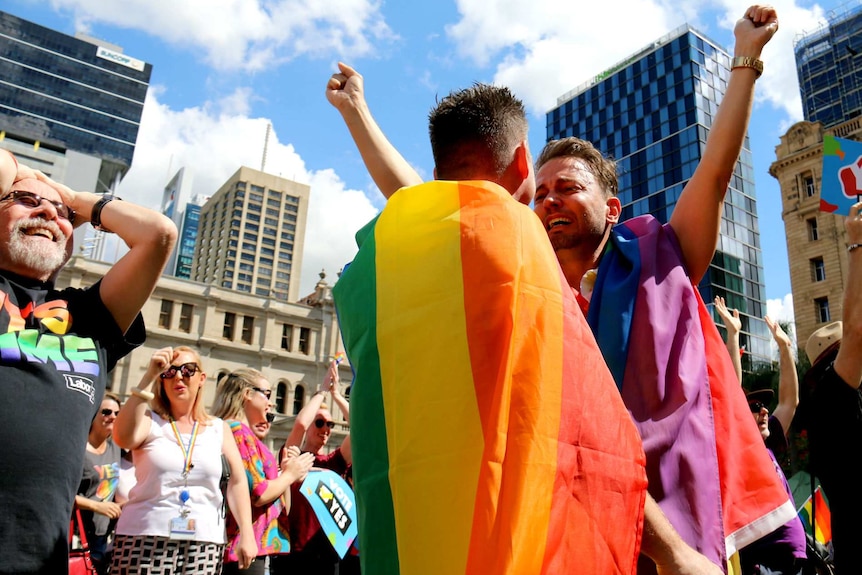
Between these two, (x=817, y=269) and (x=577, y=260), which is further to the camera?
(x=817, y=269)

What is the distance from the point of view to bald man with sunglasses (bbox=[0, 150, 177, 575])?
225cm

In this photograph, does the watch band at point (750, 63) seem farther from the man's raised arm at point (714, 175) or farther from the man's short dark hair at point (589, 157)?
the man's short dark hair at point (589, 157)

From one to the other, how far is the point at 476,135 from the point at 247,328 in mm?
51211

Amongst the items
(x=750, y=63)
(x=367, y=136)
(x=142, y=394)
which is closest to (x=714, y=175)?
(x=750, y=63)

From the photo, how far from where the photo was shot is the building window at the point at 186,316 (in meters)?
48.8

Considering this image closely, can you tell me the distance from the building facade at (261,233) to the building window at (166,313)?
331 ft

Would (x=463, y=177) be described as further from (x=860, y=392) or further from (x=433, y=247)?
(x=860, y=392)

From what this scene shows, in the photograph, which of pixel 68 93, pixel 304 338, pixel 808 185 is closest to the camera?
pixel 808 185

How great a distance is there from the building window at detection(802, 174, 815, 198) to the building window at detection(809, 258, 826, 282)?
4.19m

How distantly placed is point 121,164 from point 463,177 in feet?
414

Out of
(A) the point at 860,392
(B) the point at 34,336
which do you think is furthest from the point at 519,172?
(A) the point at 860,392

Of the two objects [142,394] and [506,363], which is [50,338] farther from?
[506,363]

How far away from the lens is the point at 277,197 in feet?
506

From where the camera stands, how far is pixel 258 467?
17.0 ft
